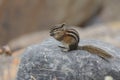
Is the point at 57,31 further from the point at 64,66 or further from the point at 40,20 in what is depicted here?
the point at 40,20

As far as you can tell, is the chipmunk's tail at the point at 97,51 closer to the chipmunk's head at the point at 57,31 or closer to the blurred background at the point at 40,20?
the chipmunk's head at the point at 57,31

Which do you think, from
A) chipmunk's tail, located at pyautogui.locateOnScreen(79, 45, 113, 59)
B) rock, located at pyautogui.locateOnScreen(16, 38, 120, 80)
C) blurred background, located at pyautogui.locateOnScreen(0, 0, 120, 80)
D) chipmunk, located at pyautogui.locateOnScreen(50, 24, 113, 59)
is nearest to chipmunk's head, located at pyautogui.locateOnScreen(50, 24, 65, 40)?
chipmunk, located at pyautogui.locateOnScreen(50, 24, 113, 59)

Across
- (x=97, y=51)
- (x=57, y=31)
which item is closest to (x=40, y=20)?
(x=97, y=51)

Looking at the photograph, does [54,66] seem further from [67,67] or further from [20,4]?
[20,4]

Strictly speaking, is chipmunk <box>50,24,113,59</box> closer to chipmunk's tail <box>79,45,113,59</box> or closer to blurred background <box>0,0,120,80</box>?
chipmunk's tail <box>79,45,113,59</box>

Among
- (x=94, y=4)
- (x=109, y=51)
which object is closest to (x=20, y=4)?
(x=94, y=4)

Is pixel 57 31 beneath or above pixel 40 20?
beneath
